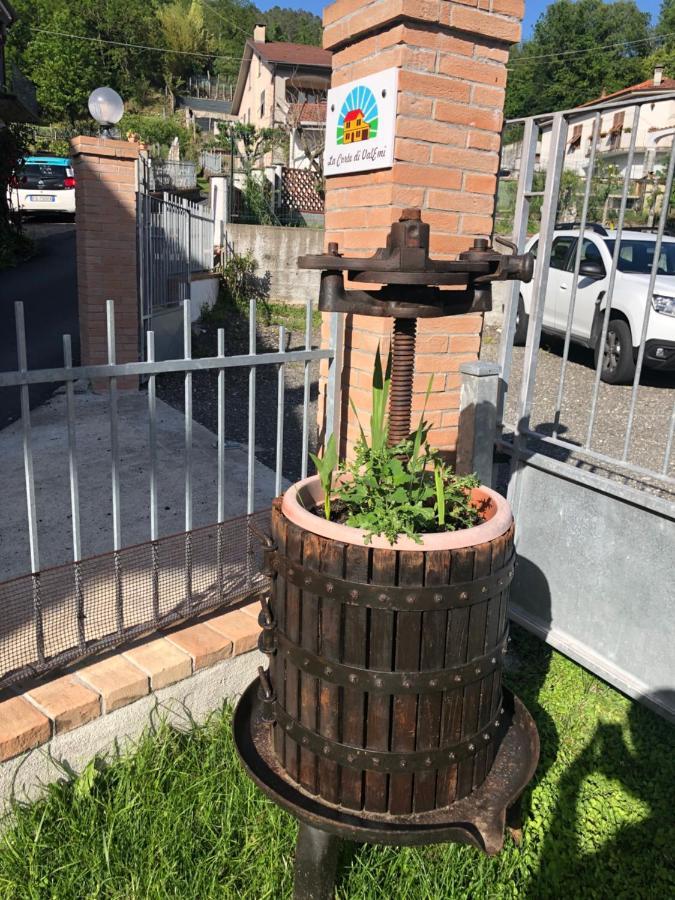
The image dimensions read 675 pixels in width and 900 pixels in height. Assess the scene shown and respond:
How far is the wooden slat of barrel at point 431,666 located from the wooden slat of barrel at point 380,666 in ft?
0.27

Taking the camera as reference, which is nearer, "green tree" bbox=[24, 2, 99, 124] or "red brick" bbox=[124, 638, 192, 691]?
"red brick" bbox=[124, 638, 192, 691]

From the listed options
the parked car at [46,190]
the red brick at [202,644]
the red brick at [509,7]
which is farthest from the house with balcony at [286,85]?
the red brick at [202,644]

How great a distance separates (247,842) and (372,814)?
63 cm

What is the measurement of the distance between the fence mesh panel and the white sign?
1.51 meters

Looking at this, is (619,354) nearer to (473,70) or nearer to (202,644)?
(473,70)

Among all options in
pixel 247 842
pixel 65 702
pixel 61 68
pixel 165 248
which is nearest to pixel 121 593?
pixel 65 702

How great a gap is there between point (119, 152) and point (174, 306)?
232 centimetres

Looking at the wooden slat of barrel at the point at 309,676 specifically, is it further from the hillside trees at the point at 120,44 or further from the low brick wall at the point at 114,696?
the hillside trees at the point at 120,44

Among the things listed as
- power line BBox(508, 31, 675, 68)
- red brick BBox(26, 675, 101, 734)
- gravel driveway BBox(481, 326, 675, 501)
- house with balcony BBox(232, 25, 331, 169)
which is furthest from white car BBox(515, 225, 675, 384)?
power line BBox(508, 31, 675, 68)

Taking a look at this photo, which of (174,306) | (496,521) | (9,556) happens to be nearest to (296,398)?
(174,306)

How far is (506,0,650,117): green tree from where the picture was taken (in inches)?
2237

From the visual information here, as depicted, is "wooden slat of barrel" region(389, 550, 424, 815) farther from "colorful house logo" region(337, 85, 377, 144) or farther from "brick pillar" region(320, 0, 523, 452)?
"colorful house logo" region(337, 85, 377, 144)

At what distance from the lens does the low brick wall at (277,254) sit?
13695 mm

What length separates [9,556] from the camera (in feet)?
10.8
